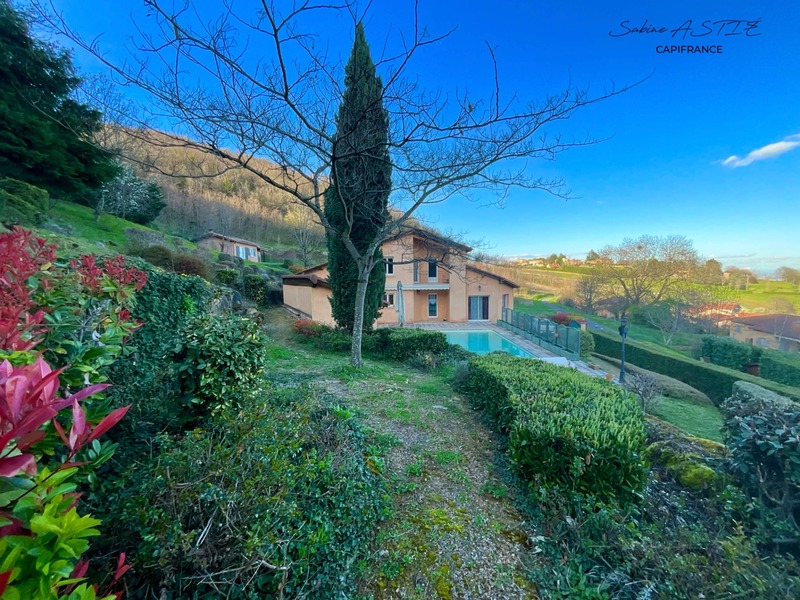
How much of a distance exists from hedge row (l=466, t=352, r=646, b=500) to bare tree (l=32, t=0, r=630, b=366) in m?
3.60

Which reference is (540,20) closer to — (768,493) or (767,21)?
(767,21)

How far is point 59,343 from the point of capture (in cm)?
206

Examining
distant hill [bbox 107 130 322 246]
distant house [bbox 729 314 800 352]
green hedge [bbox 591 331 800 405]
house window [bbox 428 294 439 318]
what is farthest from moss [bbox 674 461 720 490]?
distant hill [bbox 107 130 322 246]

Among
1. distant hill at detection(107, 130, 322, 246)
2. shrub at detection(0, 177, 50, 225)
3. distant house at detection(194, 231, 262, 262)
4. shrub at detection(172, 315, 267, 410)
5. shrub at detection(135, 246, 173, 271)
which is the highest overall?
distant hill at detection(107, 130, 322, 246)

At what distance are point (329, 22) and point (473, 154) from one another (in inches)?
136

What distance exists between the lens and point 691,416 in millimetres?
8297

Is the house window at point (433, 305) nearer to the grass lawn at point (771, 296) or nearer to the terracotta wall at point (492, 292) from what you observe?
the terracotta wall at point (492, 292)

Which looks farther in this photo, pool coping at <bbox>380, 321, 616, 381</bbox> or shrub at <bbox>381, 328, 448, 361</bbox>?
pool coping at <bbox>380, 321, 616, 381</bbox>

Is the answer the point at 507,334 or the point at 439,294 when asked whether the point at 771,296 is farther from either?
the point at 439,294

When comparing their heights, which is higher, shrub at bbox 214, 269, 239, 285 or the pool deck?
shrub at bbox 214, 269, 239, 285

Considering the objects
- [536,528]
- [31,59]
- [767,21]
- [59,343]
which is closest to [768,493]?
[536,528]

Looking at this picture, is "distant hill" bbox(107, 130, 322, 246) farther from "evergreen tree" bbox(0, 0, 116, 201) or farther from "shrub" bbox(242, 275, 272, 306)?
"evergreen tree" bbox(0, 0, 116, 201)

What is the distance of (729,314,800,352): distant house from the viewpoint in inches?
716

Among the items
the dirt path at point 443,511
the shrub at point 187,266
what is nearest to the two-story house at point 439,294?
the shrub at point 187,266
